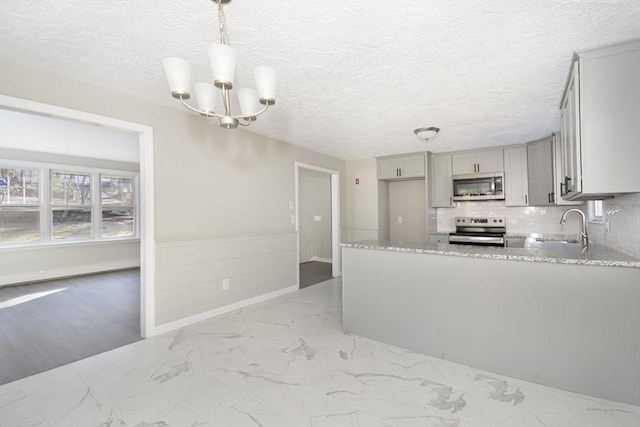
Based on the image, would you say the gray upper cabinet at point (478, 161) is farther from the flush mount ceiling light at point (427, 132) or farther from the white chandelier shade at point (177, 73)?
the white chandelier shade at point (177, 73)

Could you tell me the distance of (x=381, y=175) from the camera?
5.65m

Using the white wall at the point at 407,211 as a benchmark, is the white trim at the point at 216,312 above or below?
below

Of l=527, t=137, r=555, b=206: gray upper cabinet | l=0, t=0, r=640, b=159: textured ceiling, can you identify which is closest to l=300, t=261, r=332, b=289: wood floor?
l=0, t=0, r=640, b=159: textured ceiling

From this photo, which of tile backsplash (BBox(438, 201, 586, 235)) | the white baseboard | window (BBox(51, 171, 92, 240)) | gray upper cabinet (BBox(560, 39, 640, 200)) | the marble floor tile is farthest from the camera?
window (BBox(51, 171, 92, 240))

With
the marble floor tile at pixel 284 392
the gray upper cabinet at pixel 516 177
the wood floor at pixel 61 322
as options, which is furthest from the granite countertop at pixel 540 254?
the wood floor at pixel 61 322

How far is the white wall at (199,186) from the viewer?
252 cm

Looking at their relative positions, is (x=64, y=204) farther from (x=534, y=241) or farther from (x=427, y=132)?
(x=534, y=241)

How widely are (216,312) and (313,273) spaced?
2.65m

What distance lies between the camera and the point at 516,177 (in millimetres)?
4680

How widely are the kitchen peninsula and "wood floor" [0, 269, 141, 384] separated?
2.50 m

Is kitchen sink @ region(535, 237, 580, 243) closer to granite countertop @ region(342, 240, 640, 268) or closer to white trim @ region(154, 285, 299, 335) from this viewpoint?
granite countertop @ region(342, 240, 640, 268)

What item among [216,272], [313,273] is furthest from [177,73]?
[313,273]

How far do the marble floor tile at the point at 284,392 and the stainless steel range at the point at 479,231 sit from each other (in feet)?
9.57

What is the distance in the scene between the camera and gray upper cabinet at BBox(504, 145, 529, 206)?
4.62 metres
